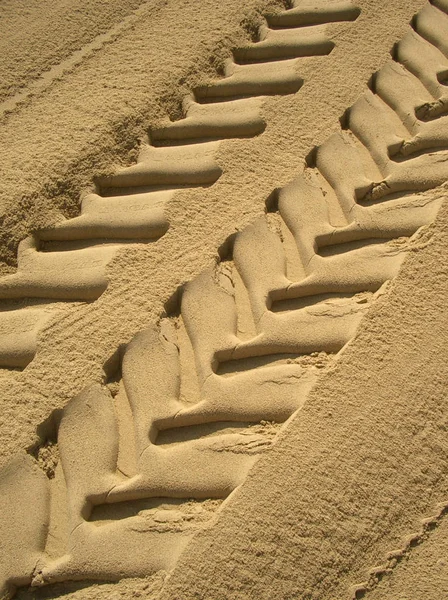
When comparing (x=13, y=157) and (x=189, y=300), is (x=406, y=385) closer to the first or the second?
(x=189, y=300)

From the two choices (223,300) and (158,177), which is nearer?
(223,300)

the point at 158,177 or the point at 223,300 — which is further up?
the point at 158,177

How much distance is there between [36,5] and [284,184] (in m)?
1.12

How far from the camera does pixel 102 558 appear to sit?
1.28 meters

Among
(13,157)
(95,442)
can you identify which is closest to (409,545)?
(95,442)

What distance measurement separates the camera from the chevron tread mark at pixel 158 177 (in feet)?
5.25

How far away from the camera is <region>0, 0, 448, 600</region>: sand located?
1289mm

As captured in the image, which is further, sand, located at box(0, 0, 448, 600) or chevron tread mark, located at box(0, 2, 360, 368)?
chevron tread mark, located at box(0, 2, 360, 368)

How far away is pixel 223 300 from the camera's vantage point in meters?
1.57

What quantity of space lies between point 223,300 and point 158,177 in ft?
1.51

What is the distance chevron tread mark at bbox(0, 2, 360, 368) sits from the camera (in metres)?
1.60

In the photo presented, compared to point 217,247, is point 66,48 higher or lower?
higher

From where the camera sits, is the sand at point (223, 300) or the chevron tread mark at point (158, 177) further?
the chevron tread mark at point (158, 177)

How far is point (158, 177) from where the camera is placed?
179 cm
